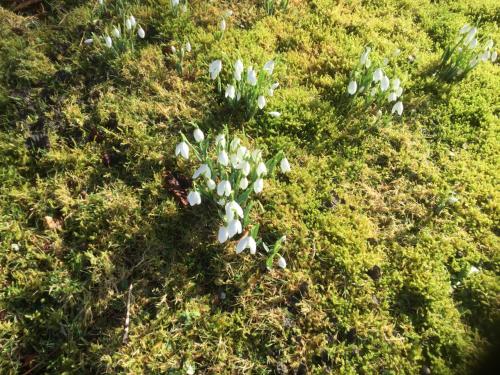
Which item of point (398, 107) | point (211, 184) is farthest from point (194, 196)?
point (398, 107)

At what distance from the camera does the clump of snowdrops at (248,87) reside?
3139 millimetres

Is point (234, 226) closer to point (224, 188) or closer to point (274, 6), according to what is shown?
point (224, 188)

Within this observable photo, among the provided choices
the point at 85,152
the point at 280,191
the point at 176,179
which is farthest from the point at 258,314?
the point at 85,152

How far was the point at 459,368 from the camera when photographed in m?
2.61

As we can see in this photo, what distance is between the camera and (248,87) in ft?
10.7

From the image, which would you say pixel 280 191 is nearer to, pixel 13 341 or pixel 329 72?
pixel 329 72

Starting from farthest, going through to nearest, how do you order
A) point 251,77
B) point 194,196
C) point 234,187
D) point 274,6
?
point 274,6
point 251,77
point 234,187
point 194,196

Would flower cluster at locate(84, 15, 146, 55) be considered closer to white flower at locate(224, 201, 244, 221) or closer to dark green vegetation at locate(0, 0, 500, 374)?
dark green vegetation at locate(0, 0, 500, 374)

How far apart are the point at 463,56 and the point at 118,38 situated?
311cm

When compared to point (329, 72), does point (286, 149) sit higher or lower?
lower

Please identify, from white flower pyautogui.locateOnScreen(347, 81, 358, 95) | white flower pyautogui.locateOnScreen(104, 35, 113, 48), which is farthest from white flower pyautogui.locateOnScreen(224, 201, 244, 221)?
white flower pyautogui.locateOnScreen(104, 35, 113, 48)

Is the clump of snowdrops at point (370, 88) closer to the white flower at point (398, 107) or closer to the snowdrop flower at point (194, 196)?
the white flower at point (398, 107)

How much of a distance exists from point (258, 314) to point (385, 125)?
1.97 metres

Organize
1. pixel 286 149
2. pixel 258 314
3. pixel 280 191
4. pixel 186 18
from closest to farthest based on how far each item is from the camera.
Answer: pixel 258 314, pixel 280 191, pixel 286 149, pixel 186 18
